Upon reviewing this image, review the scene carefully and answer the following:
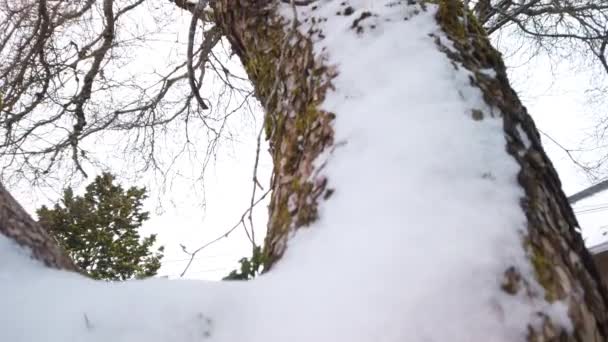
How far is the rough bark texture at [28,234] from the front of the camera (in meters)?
1.04

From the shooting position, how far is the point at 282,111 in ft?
4.81

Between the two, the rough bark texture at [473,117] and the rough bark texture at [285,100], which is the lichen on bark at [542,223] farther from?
the rough bark texture at [285,100]

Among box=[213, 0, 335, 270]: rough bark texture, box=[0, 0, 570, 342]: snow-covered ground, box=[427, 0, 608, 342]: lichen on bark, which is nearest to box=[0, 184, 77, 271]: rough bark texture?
box=[0, 0, 570, 342]: snow-covered ground

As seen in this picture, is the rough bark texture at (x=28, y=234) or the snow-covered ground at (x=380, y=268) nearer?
the snow-covered ground at (x=380, y=268)

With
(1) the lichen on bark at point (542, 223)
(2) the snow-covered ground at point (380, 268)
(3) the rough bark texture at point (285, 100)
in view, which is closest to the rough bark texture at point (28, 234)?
(2) the snow-covered ground at point (380, 268)

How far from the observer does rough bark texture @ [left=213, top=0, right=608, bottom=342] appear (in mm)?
827

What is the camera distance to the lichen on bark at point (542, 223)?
A: 79 centimetres

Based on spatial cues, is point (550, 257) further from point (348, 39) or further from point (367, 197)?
point (348, 39)

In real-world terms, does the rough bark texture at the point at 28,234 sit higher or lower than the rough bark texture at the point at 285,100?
lower

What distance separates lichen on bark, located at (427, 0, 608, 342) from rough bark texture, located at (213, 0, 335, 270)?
13.4 inches

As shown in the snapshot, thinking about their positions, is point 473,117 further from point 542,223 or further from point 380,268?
point 380,268

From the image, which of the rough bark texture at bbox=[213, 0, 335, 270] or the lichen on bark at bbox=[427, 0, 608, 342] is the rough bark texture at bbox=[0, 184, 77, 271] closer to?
the rough bark texture at bbox=[213, 0, 335, 270]

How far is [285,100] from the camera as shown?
147 cm

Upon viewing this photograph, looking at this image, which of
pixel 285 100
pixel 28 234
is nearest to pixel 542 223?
pixel 285 100
